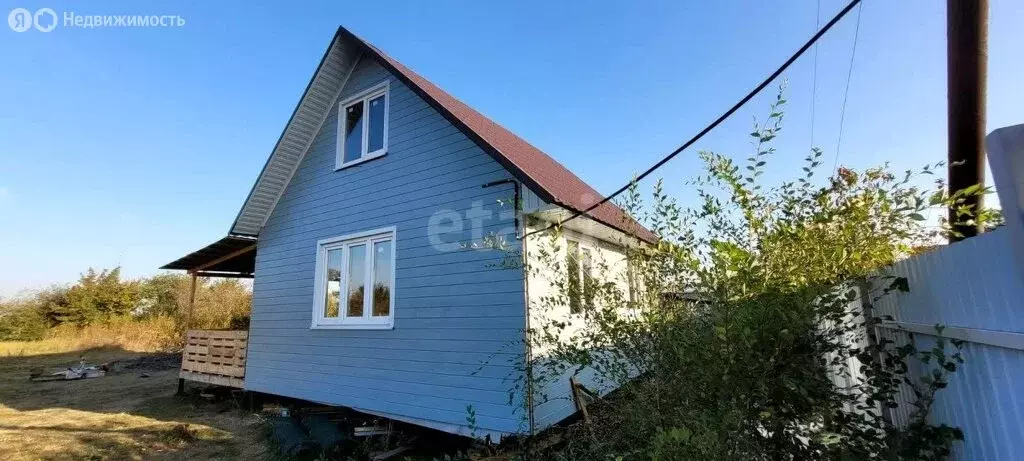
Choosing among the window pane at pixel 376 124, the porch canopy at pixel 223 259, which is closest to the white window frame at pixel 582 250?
the window pane at pixel 376 124

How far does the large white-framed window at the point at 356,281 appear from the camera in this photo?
270 inches

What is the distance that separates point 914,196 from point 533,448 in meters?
4.33

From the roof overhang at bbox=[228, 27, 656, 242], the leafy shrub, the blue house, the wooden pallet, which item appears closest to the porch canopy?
the blue house

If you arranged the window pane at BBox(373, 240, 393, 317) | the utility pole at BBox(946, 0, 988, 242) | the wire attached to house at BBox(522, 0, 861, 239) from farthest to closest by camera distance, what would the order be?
the window pane at BBox(373, 240, 393, 317), the wire attached to house at BBox(522, 0, 861, 239), the utility pole at BBox(946, 0, 988, 242)

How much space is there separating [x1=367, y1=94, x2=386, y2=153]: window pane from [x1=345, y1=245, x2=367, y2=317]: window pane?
191 cm

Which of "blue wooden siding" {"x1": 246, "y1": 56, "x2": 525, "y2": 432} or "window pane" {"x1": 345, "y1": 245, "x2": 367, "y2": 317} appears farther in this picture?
"window pane" {"x1": 345, "y1": 245, "x2": 367, "y2": 317}

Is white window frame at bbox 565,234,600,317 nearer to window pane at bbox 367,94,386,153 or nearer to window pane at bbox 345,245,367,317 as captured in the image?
window pane at bbox 345,245,367,317

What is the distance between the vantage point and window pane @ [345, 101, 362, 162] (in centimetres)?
798

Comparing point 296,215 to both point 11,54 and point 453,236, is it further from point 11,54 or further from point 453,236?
point 11,54

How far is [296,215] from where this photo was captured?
844 centimetres

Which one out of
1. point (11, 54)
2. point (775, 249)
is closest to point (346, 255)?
point (775, 249)

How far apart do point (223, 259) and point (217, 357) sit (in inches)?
89.9

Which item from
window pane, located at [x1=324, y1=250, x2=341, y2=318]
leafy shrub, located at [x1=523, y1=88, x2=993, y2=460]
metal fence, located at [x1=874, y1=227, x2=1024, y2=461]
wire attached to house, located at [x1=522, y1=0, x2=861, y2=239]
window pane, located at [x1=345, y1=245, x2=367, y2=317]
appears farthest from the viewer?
window pane, located at [x1=324, y1=250, x2=341, y2=318]

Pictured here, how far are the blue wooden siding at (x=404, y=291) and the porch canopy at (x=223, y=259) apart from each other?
0.85 meters
